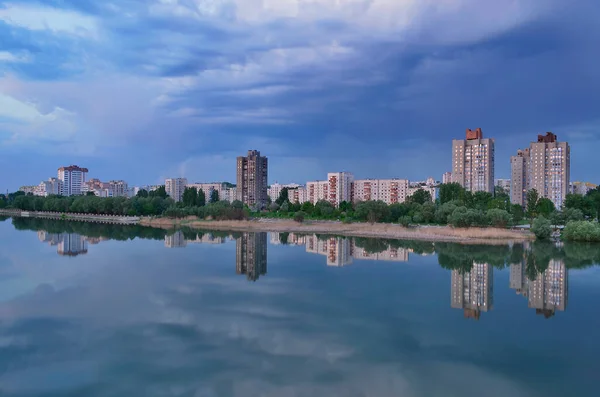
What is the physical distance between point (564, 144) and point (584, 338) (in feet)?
134

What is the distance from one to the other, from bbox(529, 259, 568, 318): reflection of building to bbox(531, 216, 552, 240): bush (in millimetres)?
8778

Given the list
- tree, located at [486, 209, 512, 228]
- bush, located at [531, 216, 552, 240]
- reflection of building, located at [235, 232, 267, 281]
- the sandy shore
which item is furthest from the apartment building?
bush, located at [531, 216, 552, 240]

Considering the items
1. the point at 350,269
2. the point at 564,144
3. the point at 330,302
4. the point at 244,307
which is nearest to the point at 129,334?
the point at 244,307

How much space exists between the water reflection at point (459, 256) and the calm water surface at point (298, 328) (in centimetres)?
12

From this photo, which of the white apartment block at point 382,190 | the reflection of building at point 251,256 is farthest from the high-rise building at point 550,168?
the reflection of building at point 251,256

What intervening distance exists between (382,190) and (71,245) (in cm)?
4067

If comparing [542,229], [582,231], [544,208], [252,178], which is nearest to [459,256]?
[542,229]

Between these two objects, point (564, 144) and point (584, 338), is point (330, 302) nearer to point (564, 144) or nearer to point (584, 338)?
point (584, 338)

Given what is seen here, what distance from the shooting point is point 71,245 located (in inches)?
919

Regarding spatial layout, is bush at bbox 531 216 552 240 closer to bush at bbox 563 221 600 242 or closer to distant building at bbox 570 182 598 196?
bush at bbox 563 221 600 242

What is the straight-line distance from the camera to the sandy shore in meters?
25.4

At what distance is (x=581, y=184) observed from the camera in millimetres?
64062

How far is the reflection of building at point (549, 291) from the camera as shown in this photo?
1082 centimetres

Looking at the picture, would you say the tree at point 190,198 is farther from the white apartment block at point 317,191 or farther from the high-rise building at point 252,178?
the white apartment block at point 317,191
